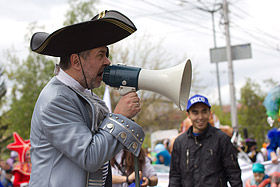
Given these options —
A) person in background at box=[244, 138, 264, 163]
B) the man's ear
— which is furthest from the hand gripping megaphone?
person in background at box=[244, 138, 264, 163]

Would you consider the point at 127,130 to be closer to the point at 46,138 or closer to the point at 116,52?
the point at 46,138

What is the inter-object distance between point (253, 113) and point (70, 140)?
28310 mm

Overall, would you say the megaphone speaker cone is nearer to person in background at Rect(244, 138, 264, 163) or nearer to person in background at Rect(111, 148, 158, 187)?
person in background at Rect(111, 148, 158, 187)

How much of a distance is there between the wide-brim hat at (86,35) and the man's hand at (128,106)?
0.31 m

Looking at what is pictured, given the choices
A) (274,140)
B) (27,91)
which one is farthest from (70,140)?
(27,91)

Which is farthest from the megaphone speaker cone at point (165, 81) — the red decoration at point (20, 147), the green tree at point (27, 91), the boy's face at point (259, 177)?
the green tree at point (27, 91)

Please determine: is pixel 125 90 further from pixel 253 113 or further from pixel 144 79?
pixel 253 113

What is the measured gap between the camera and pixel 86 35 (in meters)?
1.93

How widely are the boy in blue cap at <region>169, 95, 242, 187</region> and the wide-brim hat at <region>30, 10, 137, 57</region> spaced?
2.04 meters

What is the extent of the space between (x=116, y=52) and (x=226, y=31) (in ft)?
17.5

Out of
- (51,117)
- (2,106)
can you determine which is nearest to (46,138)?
(51,117)

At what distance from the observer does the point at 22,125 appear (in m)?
15.0

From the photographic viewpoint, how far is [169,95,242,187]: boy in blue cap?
3.66 m

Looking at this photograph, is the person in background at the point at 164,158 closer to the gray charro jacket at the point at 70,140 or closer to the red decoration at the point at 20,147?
the red decoration at the point at 20,147
